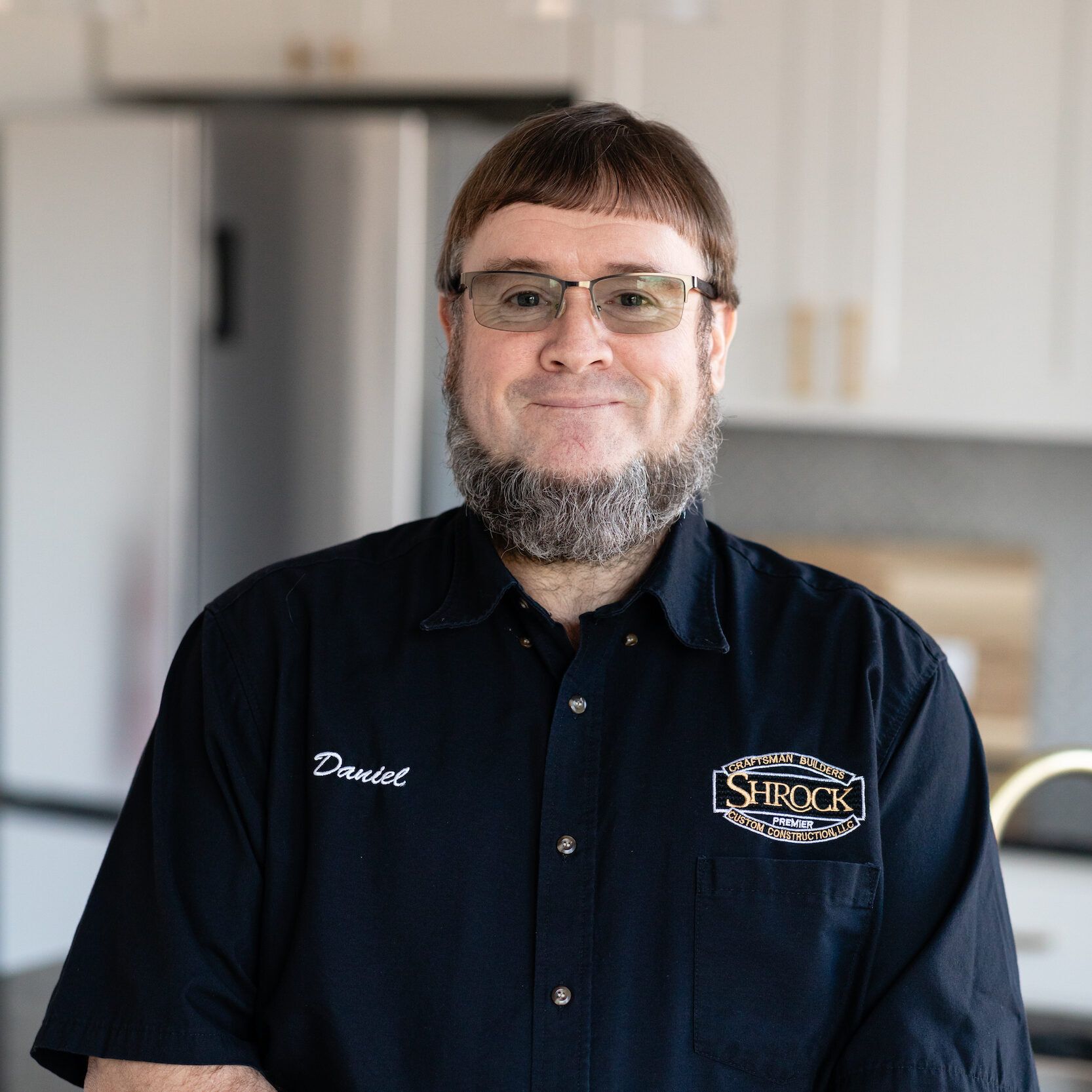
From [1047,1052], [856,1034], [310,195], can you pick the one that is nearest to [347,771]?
[856,1034]

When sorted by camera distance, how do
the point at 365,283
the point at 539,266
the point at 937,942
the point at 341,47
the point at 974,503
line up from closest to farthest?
the point at 937,942, the point at 539,266, the point at 365,283, the point at 341,47, the point at 974,503

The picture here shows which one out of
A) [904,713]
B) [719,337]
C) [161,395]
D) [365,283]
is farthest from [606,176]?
[161,395]

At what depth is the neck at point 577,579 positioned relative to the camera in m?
1.17

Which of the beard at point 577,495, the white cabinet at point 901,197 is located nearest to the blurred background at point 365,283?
the white cabinet at point 901,197

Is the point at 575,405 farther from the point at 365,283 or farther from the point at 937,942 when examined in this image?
the point at 365,283

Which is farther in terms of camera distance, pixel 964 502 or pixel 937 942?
pixel 964 502

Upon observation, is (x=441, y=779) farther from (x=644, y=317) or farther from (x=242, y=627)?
(x=644, y=317)

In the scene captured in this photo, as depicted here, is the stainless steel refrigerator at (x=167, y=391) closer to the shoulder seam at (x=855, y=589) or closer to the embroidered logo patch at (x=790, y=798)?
the shoulder seam at (x=855, y=589)

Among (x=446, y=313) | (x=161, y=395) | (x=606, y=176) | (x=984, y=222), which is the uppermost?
(x=984, y=222)

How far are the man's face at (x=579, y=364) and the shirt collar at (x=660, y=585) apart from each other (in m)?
0.08

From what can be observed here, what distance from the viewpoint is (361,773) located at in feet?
3.53

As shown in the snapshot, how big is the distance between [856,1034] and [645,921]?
0.18 metres

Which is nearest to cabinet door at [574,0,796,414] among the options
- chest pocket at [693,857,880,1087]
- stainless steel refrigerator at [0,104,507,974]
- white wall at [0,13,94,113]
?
stainless steel refrigerator at [0,104,507,974]

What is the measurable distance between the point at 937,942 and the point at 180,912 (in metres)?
0.57
